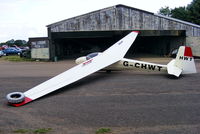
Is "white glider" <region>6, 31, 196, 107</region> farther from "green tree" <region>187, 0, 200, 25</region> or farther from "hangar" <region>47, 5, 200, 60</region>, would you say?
"green tree" <region>187, 0, 200, 25</region>

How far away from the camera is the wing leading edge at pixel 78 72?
8.15m

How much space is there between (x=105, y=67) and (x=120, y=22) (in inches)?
585

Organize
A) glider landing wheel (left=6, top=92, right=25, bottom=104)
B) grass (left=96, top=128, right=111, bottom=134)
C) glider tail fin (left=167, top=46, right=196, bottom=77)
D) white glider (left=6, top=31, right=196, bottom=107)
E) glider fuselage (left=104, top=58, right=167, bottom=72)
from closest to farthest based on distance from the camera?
1. grass (left=96, top=128, right=111, bottom=134)
2. glider landing wheel (left=6, top=92, right=25, bottom=104)
3. white glider (left=6, top=31, right=196, bottom=107)
4. glider tail fin (left=167, top=46, right=196, bottom=77)
5. glider fuselage (left=104, top=58, right=167, bottom=72)

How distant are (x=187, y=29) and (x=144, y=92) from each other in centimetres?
2094

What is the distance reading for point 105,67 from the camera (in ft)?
39.8

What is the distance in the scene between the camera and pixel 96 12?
25.1 meters

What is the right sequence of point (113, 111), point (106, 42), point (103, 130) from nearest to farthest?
point (103, 130)
point (113, 111)
point (106, 42)

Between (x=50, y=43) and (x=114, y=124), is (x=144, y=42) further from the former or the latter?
(x=114, y=124)

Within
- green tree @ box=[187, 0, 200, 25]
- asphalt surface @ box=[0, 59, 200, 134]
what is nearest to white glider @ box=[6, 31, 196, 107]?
asphalt surface @ box=[0, 59, 200, 134]

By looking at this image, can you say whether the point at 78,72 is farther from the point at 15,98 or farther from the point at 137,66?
the point at 137,66

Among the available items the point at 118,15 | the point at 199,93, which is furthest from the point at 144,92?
the point at 118,15

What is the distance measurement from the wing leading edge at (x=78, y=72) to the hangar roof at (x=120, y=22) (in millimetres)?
10083

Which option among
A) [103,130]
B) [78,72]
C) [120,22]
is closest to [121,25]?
[120,22]

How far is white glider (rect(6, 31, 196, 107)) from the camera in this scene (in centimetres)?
781
